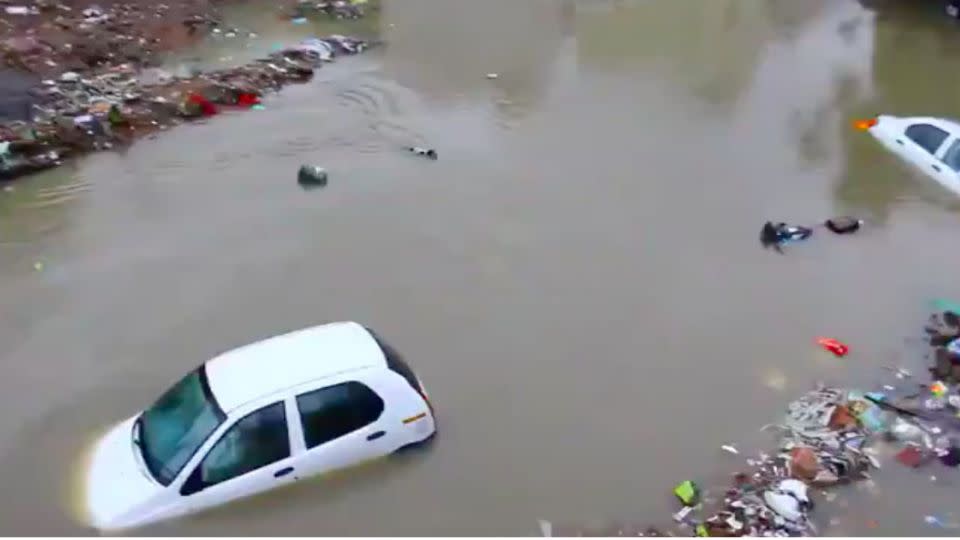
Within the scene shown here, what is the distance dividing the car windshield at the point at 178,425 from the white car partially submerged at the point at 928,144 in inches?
393

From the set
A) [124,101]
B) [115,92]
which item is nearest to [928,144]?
[124,101]

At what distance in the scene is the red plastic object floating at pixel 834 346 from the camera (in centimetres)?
1023

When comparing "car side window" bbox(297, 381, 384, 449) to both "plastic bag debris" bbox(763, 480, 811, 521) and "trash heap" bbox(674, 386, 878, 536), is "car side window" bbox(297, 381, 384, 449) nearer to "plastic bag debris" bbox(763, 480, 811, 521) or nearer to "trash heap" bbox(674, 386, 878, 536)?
"trash heap" bbox(674, 386, 878, 536)

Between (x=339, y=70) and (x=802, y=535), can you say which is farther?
(x=339, y=70)

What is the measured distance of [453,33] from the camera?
20.2m

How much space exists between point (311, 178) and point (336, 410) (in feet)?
21.1

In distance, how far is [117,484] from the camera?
7.66 meters

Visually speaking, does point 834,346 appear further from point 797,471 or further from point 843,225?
point 843,225

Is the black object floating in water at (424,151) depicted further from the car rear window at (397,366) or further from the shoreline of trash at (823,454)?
the car rear window at (397,366)

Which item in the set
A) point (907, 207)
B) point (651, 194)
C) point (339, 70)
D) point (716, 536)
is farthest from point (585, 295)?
point (339, 70)

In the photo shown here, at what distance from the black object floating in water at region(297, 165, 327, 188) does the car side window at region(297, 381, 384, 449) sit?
20.5 feet

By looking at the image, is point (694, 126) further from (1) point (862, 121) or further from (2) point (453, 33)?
(2) point (453, 33)

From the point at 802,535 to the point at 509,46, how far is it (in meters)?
13.5

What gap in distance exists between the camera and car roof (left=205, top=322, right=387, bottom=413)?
7465 millimetres
